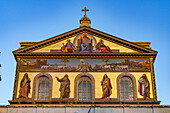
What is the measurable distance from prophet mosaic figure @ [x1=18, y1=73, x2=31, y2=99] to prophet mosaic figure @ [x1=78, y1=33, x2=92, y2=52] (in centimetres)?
534

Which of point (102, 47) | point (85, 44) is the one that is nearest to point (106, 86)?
point (102, 47)

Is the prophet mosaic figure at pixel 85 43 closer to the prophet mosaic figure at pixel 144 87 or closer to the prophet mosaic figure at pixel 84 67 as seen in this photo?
the prophet mosaic figure at pixel 84 67

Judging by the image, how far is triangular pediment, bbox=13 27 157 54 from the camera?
28.5 metres

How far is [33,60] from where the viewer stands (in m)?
28.1

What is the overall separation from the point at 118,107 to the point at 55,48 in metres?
7.92

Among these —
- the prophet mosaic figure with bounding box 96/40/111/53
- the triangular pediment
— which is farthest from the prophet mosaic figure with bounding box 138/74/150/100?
the prophet mosaic figure with bounding box 96/40/111/53

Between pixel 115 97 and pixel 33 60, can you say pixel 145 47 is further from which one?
pixel 33 60

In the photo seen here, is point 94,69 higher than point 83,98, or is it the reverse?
point 94,69

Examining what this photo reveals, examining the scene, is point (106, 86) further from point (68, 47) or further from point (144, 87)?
point (68, 47)

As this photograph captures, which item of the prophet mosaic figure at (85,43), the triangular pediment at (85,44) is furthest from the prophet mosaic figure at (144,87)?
the prophet mosaic figure at (85,43)

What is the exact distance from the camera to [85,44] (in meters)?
29.0

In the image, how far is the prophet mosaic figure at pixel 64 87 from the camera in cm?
2648

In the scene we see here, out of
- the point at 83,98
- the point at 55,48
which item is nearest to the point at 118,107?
the point at 83,98

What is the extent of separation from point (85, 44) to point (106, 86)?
15.2 ft
